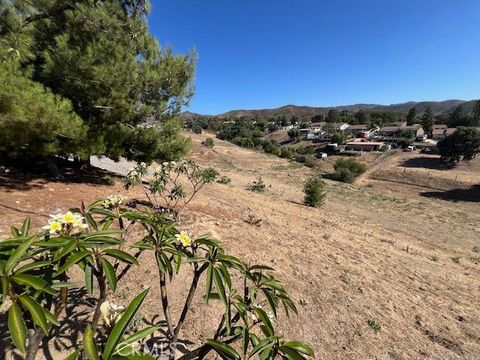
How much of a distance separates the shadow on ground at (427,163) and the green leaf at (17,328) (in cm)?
4278

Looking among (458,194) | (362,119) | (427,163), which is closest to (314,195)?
(458,194)

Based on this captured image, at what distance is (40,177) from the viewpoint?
26.8 feet

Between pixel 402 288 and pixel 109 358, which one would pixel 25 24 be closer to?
pixel 109 358

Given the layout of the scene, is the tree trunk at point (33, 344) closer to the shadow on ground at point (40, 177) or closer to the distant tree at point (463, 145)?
the shadow on ground at point (40, 177)

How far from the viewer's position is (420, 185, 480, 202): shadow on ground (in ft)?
86.9

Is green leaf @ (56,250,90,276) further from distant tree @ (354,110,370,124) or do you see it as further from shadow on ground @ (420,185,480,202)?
distant tree @ (354,110,370,124)

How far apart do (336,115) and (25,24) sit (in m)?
104

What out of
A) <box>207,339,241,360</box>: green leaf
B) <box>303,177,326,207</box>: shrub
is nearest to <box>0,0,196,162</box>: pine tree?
<box>207,339,241,360</box>: green leaf

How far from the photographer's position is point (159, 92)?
839cm

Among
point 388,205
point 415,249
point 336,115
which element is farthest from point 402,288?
point 336,115

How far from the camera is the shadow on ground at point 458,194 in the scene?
2650 cm

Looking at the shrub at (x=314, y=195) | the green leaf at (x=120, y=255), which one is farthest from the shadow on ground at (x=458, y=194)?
the green leaf at (x=120, y=255)

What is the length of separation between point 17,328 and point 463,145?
46467 mm

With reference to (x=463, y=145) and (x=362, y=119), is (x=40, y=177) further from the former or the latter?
(x=362, y=119)
